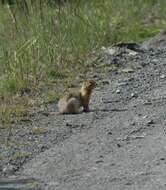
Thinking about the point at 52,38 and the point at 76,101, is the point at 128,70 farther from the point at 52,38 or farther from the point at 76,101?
the point at 76,101

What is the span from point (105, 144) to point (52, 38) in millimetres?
4325

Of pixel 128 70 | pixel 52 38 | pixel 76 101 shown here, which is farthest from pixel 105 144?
pixel 52 38

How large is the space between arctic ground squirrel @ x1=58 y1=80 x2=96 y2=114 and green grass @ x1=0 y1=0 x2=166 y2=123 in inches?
26.1

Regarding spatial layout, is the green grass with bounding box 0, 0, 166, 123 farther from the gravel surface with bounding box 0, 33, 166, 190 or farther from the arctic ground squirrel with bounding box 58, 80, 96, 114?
the gravel surface with bounding box 0, 33, 166, 190

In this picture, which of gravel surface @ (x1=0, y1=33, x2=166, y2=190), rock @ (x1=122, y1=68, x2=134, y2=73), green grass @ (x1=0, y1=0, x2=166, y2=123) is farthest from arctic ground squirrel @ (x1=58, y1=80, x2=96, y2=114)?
rock @ (x1=122, y1=68, x2=134, y2=73)

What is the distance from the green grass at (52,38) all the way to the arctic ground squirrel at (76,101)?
26.1 inches

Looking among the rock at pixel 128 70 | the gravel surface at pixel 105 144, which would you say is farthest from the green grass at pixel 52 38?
the gravel surface at pixel 105 144

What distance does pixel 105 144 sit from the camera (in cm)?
762

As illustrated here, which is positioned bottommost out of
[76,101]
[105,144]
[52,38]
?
[105,144]

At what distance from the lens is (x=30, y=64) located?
10.8 m

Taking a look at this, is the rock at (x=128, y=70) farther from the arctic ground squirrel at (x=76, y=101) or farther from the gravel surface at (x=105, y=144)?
the arctic ground squirrel at (x=76, y=101)

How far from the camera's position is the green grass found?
10539 millimetres

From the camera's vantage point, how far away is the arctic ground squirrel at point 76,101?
29.8 ft

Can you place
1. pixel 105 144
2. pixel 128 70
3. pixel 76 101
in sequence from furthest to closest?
pixel 128 70 → pixel 76 101 → pixel 105 144
